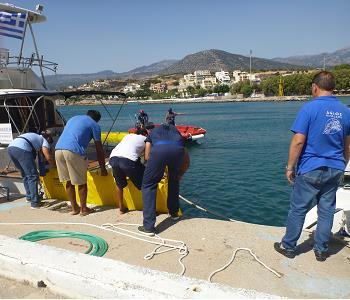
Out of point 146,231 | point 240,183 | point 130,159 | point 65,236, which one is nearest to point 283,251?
point 146,231

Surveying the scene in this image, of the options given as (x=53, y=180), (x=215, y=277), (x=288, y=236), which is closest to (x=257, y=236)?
(x=288, y=236)

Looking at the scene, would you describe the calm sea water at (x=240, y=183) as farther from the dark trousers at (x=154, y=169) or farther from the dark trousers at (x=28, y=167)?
the dark trousers at (x=154, y=169)

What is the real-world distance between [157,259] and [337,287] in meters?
2.00

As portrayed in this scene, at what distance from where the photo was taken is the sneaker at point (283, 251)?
171 inches

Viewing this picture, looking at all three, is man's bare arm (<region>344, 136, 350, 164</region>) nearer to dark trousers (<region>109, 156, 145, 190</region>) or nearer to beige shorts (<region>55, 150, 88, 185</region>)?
dark trousers (<region>109, 156, 145, 190</region>)

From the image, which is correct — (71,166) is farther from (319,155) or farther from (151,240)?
(319,155)

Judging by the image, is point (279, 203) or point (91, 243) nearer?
point (91, 243)

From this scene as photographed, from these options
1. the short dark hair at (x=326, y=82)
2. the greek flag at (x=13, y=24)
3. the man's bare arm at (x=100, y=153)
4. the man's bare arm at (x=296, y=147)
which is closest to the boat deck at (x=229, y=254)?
the man's bare arm at (x=100, y=153)

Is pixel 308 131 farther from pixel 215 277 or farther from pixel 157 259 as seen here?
pixel 157 259

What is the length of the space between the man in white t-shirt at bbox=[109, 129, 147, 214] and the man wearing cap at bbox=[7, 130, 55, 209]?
1.67 m

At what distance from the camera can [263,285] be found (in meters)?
3.73

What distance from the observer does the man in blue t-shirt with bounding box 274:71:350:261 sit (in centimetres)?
398

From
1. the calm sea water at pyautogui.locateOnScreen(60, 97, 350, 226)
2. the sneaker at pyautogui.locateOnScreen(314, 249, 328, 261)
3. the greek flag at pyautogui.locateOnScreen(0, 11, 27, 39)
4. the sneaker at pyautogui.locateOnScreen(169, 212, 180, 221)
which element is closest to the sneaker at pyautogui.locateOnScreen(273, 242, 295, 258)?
the sneaker at pyautogui.locateOnScreen(314, 249, 328, 261)

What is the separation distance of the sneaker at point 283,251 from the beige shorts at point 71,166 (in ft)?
11.2
